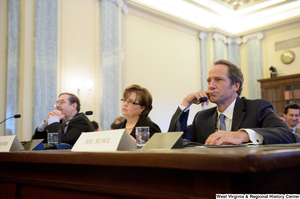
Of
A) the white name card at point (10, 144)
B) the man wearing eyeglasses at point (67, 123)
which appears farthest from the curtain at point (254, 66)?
the white name card at point (10, 144)

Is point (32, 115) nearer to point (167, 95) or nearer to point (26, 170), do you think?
point (167, 95)

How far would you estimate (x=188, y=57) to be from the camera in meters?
8.94

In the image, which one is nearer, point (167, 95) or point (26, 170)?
point (26, 170)

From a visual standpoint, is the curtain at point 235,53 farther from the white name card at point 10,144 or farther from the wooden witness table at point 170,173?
the wooden witness table at point 170,173

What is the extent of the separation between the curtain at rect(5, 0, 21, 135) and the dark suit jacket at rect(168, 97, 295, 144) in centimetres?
411

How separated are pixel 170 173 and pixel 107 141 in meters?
0.43

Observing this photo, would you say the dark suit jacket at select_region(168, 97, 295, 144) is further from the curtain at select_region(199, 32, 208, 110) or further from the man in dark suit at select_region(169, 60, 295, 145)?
the curtain at select_region(199, 32, 208, 110)

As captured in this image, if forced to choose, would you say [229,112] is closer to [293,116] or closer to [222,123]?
[222,123]

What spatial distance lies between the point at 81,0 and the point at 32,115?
2.77 m

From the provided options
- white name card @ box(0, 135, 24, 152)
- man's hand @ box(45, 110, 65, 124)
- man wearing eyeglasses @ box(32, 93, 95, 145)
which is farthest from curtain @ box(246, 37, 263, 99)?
white name card @ box(0, 135, 24, 152)

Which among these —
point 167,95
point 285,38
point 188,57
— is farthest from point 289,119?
point 285,38

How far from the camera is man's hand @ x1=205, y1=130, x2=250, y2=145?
1.52 m

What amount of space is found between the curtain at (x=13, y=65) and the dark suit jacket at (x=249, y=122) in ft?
13.5

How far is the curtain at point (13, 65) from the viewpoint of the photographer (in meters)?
5.45
